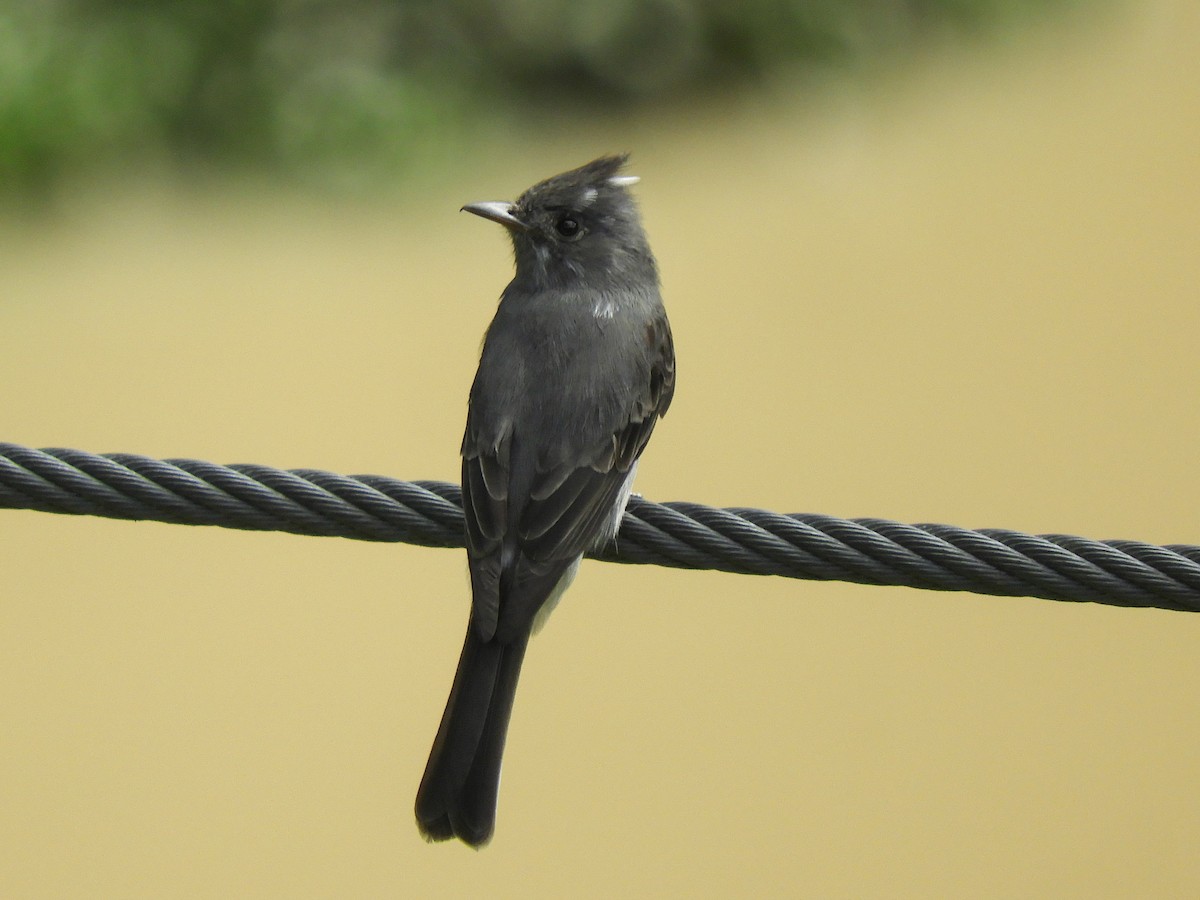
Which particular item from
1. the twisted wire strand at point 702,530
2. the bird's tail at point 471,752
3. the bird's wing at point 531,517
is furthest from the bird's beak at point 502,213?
the bird's tail at point 471,752

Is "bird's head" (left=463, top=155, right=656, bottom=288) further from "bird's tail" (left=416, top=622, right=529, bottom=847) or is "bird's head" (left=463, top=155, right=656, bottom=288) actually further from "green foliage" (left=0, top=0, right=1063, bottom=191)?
"green foliage" (left=0, top=0, right=1063, bottom=191)

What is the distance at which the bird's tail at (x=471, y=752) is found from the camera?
162 inches

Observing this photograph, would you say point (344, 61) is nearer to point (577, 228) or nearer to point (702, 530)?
point (577, 228)

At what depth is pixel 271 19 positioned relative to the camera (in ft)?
44.5

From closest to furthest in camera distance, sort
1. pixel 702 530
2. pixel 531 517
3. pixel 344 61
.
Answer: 1. pixel 702 530
2. pixel 531 517
3. pixel 344 61

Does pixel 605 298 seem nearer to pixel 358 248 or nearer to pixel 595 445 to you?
pixel 595 445

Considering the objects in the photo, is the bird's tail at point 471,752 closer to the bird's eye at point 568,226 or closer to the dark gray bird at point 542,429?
the dark gray bird at point 542,429

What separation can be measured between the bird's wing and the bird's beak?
1.03 metres

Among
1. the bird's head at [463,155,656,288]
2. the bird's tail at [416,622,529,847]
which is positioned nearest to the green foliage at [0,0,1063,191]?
the bird's head at [463,155,656,288]

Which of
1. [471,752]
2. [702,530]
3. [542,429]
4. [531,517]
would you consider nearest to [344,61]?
[542,429]

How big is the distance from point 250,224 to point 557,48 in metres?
3.13

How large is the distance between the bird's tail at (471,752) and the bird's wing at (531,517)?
0.36 ft

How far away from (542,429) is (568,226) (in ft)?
3.71

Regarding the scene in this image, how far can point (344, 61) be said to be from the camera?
1327 centimetres
